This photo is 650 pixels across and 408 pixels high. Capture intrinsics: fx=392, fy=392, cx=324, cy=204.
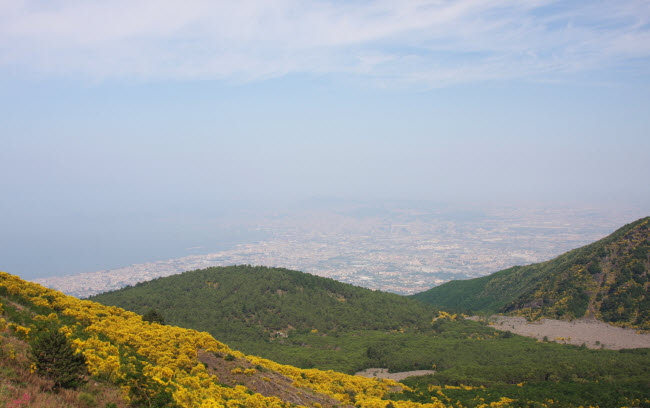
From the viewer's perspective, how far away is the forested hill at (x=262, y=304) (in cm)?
4444

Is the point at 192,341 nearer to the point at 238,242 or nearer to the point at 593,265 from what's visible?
the point at 593,265

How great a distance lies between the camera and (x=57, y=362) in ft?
32.9

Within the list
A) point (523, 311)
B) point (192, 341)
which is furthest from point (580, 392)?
point (523, 311)

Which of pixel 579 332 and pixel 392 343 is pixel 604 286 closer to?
pixel 579 332

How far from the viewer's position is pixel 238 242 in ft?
633

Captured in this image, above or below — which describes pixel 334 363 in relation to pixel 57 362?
below

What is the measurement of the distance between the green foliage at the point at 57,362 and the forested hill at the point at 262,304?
31027mm

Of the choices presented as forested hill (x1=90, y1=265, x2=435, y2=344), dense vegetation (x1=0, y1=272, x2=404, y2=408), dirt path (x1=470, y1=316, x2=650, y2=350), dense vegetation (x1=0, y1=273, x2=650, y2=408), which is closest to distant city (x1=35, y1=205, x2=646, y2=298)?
forested hill (x1=90, y1=265, x2=435, y2=344)

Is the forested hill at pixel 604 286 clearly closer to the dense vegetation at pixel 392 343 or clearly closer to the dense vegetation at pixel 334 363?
the dense vegetation at pixel 392 343

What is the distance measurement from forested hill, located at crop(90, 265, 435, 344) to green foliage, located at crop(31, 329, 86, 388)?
31.0 m

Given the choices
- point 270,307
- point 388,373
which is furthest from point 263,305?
point 388,373

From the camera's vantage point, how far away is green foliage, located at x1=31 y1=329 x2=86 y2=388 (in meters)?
9.95

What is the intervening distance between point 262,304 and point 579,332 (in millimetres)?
36087

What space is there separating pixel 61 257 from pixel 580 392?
618ft
